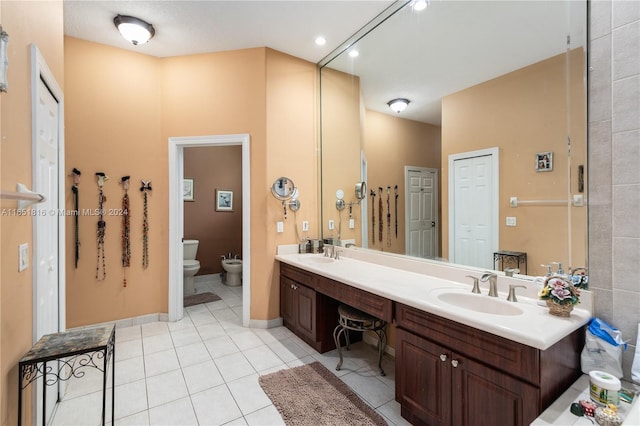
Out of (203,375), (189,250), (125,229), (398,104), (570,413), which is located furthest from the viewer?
(189,250)

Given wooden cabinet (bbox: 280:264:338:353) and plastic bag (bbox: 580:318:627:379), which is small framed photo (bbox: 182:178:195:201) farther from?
plastic bag (bbox: 580:318:627:379)

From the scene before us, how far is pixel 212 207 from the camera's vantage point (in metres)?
5.38

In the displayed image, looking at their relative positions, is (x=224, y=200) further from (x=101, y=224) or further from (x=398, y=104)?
(x=398, y=104)

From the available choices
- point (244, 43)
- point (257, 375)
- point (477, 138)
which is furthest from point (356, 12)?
point (257, 375)

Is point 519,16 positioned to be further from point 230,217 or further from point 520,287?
point 230,217

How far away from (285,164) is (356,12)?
1.59 meters

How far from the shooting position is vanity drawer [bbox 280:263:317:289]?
107 inches

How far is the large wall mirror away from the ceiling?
0.30 m

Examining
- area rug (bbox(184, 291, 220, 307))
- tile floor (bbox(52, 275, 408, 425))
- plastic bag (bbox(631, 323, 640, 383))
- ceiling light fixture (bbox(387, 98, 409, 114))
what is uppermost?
ceiling light fixture (bbox(387, 98, 409, 114))

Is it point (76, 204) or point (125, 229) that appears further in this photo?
point (125, 229)

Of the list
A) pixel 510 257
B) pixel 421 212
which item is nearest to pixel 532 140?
pixel 510 257

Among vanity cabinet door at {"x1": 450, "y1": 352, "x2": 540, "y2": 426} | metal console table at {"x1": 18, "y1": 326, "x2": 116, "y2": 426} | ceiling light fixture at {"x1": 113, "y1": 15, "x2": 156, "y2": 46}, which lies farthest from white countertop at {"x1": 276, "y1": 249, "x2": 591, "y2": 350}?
ceiling light fixture at {"x1": 113, "y1": 15, "x2": 156, "y2": 46}

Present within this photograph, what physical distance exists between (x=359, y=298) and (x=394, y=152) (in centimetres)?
134

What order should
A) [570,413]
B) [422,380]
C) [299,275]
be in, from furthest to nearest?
[299,275]
[422,380]
[570,413]
